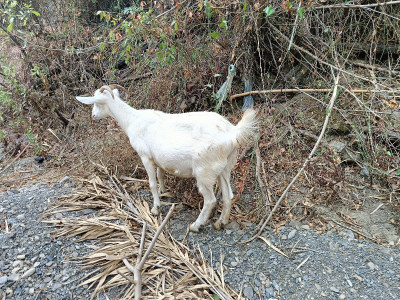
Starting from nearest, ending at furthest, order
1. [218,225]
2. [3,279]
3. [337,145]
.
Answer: [3,279] < [218,225] < [337,145]

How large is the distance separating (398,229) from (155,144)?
2.73m

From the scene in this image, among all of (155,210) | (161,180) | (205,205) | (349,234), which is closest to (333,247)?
(349,234)

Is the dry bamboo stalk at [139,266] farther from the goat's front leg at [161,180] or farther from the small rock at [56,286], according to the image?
the goat's front leg at [161,180]

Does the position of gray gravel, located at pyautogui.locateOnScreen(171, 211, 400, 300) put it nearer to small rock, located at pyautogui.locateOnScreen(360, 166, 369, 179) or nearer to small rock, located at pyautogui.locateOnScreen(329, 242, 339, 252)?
small rock, located at pyautogui.locateOnScreen(329, 242, 339, 252)

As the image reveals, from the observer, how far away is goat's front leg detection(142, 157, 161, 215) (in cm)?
329

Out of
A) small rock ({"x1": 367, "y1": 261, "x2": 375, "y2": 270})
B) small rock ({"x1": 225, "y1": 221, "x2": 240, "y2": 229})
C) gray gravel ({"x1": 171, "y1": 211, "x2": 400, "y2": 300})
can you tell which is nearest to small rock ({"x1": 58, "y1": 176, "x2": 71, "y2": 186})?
gray gravel ({"x1": 171, "y1": 211, "x2": 400, "y2": 300})

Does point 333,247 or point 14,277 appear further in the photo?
point 333,247

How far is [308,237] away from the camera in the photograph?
2992 mm

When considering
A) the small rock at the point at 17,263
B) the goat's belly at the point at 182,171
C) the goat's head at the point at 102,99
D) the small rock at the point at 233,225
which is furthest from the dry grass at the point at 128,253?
the goat's head at the point at 102,99

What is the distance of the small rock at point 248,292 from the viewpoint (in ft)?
8.06

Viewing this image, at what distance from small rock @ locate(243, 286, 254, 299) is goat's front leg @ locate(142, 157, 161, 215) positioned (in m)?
1.33

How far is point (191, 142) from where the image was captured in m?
2.89

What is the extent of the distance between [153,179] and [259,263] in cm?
144

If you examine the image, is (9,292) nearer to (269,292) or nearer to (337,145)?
(269,292)
